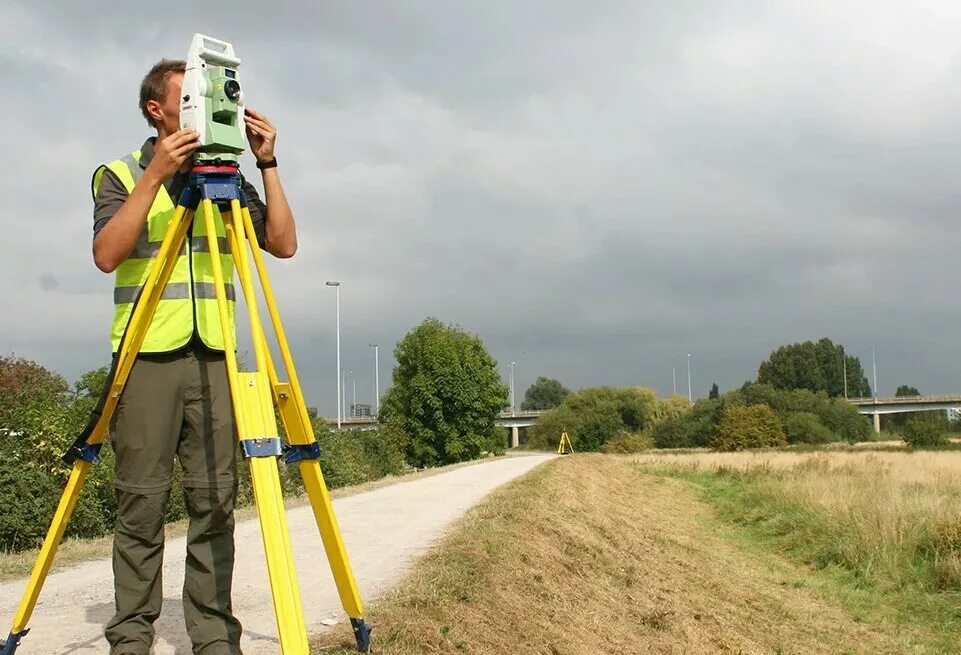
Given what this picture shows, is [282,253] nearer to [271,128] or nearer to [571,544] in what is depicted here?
[271,128]

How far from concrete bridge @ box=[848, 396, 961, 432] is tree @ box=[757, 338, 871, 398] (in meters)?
19.5

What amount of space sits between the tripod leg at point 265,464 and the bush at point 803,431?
69.6m

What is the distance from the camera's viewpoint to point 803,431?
67.0 metres

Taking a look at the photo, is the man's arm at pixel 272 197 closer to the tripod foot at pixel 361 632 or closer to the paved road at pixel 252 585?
the tripod foot at pixel 361 632

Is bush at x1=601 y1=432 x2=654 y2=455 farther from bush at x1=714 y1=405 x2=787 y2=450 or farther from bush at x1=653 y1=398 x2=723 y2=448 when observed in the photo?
bush at x1=653 y1=398 x2=723 y2=448

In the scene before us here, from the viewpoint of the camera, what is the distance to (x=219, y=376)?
323cm

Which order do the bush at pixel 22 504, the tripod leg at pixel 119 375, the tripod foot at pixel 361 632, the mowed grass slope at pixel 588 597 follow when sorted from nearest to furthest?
the tripod leg at pixel 119 375
the tripod foot at pixel 361 632
the mowed grass slope at pixel 588 597
the bush at pixel 22 504

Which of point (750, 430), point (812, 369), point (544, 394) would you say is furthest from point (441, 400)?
point (544, 394)

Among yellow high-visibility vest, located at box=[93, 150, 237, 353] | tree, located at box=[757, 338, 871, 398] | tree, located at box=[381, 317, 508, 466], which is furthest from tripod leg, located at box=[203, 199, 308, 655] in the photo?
tree, located at box=[757, 338, 871, 398]

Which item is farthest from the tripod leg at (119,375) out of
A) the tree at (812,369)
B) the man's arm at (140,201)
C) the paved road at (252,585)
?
the tree at (812,369)

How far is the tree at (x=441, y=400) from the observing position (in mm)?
49625

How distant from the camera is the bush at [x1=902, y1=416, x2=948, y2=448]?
5331 centimetres

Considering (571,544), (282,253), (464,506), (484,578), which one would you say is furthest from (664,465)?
(282,253)

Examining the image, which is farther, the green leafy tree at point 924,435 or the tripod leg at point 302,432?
the green leafy tree at point 924,435
